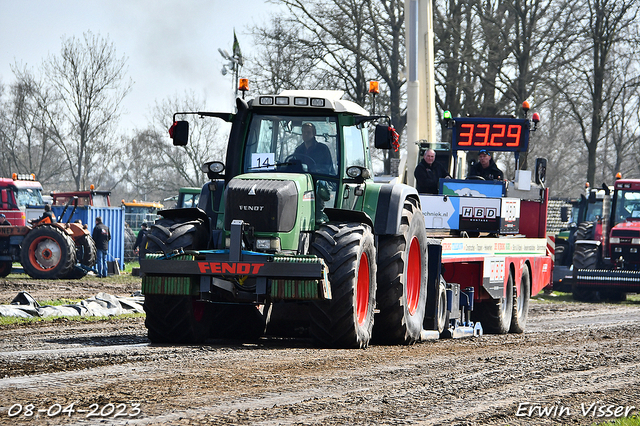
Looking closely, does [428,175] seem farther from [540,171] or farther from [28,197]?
[28,197]

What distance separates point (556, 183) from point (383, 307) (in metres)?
61.1

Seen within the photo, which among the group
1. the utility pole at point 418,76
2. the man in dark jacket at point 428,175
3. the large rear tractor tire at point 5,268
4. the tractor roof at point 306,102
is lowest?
the large rear tractor tire at point 5,268

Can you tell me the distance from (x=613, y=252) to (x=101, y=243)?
A: 45.7 ft

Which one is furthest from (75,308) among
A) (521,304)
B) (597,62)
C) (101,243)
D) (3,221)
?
(597,62)

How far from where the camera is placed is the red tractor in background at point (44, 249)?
22031 millimetres

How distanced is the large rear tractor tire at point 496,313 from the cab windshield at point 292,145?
4.66 metres

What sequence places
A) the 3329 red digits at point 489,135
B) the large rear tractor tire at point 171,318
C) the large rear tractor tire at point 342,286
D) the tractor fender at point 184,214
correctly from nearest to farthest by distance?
the large rear tractor tire at point 342,286 → the large rear tractor tire at point 171,318 → the tractor fender at point 184,214 → the 3329 red digits at point 489,135

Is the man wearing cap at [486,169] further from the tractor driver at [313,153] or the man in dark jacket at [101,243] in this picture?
the man in dark jacket at [101,243]

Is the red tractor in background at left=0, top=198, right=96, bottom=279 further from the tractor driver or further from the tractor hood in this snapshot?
the tractor hood

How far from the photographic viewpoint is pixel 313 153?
913cm

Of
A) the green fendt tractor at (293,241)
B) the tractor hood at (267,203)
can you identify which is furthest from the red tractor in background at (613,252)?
the tractor hood at (267,203)

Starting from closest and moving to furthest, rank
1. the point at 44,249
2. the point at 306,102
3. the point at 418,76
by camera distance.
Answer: the point at 306,102 < the point at 418,76 < the point at 44,249

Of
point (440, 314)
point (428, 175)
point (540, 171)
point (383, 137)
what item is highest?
point (383, 137)

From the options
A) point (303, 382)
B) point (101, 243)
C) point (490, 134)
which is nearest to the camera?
point (303, 382)
